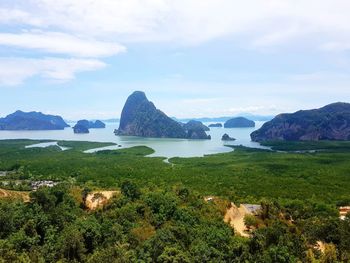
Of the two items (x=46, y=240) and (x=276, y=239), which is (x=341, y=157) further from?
(x=46, y=240)

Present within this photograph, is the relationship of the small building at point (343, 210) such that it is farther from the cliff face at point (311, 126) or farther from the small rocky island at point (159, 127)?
the small rocky island at point (159, 127)

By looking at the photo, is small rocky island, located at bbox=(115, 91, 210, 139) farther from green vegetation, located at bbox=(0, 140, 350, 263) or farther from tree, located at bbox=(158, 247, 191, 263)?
tree, located at bbox=(158, 247, 191, 263)

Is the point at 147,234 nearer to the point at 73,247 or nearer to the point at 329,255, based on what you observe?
the point at 73,247

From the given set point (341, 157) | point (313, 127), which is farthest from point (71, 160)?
point (313, 127)

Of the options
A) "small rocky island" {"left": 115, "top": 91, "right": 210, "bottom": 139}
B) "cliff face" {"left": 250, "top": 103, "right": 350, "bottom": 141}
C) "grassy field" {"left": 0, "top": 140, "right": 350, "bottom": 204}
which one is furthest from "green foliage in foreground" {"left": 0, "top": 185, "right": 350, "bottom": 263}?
"small rocky island" {"left": 115, "top": 91, "right": 210, "bottom": 139}

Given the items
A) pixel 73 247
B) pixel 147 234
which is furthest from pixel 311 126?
pixel 73 247
